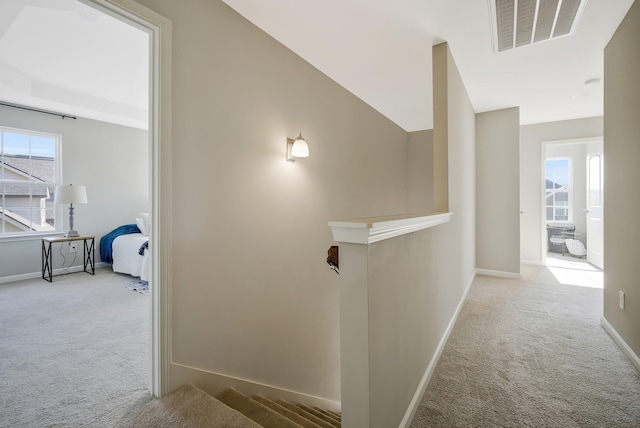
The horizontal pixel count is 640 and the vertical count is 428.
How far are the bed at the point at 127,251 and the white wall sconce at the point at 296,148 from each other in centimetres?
292

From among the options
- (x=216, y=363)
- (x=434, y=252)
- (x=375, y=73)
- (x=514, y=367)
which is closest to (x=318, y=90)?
(x=375, y=73)

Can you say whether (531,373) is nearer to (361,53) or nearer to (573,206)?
(361,53)

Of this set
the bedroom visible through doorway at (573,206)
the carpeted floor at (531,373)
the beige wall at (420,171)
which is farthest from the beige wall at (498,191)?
the carpeted floor at (531,373)

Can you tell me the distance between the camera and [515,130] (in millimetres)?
4312

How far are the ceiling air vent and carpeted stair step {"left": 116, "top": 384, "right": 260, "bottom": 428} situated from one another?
3.06m

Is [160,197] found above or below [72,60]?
below

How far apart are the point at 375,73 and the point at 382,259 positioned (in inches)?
103

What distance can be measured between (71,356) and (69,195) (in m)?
3.10

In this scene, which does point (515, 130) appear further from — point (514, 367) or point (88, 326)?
point (88, 326)

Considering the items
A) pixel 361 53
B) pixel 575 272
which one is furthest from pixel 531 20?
pixel 575 272

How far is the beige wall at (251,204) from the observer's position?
172cm

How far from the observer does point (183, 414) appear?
4.79ft

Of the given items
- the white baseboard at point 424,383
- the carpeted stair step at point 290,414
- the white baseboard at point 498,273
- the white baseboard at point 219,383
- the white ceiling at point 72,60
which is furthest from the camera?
the white baseboard at point 498,273

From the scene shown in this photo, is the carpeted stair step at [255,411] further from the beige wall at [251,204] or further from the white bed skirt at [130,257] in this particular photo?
the white bed skirt at [130,257]
